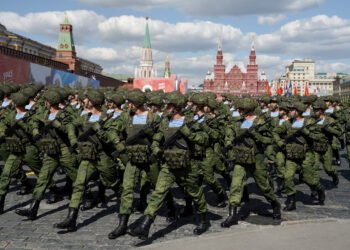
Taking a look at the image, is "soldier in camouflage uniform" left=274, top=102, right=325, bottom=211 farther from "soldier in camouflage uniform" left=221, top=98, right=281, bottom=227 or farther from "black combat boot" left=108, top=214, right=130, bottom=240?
"black combat boot" left=108, top=214, right=130, bottom=240

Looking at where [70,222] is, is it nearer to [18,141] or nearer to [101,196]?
[101,196]

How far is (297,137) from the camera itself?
25.9 ft

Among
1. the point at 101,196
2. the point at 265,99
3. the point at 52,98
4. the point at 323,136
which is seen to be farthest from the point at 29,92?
the point at 265,99

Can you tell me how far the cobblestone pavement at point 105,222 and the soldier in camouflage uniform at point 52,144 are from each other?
45 cm

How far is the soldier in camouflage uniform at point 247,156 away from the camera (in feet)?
21.7

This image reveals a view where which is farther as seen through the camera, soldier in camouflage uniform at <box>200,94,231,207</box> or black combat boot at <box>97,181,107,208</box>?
black combat boot at <box>97,181,107,208</box>

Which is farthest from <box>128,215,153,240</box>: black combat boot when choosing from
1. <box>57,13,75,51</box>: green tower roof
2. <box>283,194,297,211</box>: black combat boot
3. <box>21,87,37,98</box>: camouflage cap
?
<box>57,13,75,51</box>: green tower roof

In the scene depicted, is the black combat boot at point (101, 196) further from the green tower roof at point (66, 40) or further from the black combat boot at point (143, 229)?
the green tower roof at point (66, 40)

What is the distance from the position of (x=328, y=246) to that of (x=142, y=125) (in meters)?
2.71

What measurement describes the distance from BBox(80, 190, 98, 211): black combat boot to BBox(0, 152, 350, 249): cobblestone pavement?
12 centimetres

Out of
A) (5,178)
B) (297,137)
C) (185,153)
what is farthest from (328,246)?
(5,178)

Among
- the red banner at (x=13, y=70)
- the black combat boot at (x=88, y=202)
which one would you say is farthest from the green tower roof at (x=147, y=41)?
the black combat boot at (x=88, y=202)

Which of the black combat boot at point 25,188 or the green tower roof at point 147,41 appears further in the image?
the green tower roof at point 147,41

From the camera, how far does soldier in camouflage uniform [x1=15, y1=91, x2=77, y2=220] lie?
6812 mm
